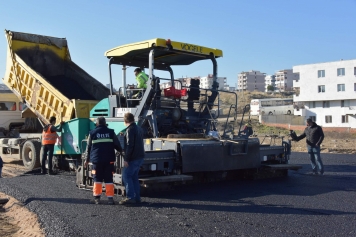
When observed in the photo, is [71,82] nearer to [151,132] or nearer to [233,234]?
[151,132]

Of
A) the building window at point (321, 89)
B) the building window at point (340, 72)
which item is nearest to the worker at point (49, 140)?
the building window at point (340, 72)

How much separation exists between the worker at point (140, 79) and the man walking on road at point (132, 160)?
1467 mm

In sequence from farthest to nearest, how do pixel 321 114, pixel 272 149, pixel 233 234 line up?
pixel 321 114 → pixel 272 149 → pixel 233 234

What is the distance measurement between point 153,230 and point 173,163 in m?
2.38

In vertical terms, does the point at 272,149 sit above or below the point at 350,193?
above

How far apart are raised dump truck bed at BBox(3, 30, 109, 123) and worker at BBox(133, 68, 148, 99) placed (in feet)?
7.16

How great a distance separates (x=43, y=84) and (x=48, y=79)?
756 mm

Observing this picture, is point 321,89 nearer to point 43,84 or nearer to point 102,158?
point 43,84

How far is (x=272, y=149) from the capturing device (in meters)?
9.12

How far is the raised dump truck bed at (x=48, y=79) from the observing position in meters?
10.1

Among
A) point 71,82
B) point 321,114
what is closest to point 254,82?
point 321,114

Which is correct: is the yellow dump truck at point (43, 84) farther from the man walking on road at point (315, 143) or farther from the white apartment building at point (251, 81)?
the white apartment building at point (251, 81)

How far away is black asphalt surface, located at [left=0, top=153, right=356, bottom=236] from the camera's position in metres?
5.08

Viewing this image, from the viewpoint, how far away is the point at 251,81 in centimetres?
15162
